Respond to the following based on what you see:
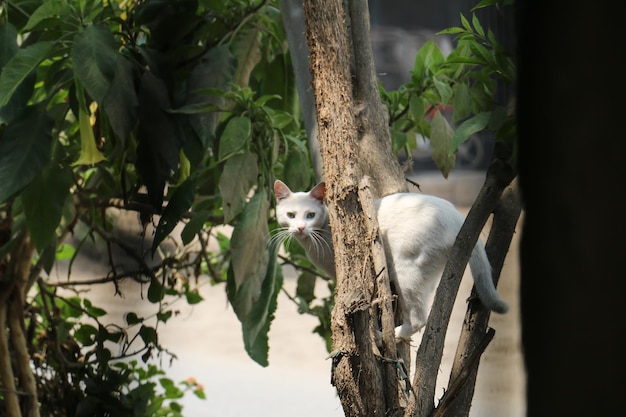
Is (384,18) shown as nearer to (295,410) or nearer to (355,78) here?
(355,78)

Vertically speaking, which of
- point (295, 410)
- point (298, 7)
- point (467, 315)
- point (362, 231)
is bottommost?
point (295, 410)

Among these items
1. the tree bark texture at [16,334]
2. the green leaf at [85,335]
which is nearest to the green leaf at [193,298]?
the green leaf at [85,335]

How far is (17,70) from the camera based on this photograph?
1385 mm

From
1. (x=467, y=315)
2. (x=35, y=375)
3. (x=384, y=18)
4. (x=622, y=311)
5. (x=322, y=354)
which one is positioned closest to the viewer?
(x=622, y=311)

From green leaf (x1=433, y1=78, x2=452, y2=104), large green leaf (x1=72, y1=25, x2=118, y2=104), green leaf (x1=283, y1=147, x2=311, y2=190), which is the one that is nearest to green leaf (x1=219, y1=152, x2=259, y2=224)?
green leaf (x1=283, y1=147, x2=311, y2=190)

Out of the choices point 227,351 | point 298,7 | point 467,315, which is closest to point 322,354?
point 227,351

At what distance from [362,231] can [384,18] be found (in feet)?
3.13

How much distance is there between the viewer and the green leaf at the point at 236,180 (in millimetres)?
1372

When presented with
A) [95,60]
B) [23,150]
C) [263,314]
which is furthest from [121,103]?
[263,314]

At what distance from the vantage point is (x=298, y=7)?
4.17 ft

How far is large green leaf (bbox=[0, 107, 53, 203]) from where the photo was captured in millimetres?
1363

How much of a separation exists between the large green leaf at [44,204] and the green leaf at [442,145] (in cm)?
71

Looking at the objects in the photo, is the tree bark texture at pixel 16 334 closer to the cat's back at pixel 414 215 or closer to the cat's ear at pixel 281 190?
the cat's ear at pixel 281 190

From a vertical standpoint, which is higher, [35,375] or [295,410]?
[35,375]
